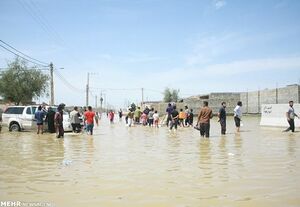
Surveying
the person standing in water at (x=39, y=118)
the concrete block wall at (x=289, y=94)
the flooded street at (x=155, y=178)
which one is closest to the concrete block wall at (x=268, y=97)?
the concrete block wall at (x=289, y=94)

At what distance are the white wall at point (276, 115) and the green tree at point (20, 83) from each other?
30198mm

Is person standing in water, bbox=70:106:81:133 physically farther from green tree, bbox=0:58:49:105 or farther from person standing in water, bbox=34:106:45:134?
green tree, bbox=0:58:49:105

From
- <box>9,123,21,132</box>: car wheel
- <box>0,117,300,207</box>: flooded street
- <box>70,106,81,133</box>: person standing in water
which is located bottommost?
<box>0,117,300,207</box>: flooded street

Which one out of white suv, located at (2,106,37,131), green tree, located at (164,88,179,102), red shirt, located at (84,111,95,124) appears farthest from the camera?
green tree, located at (164,88,179,102)

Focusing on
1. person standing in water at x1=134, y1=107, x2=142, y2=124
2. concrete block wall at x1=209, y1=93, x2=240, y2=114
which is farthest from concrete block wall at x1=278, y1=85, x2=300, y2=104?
person standing in water at x1=134, y1=107, x2=142, y2=124

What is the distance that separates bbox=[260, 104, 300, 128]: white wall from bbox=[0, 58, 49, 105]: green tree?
99.1 ft

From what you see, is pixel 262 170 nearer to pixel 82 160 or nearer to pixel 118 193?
pixel 118 193

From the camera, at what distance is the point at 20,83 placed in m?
47.7

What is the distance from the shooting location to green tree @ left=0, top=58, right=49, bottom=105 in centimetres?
4719

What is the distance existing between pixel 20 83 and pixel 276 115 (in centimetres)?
3266

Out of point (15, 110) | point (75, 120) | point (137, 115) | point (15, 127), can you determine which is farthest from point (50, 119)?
point (137, 115)

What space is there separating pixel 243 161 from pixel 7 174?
19.3 feet

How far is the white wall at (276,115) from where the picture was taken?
24647 millimetres

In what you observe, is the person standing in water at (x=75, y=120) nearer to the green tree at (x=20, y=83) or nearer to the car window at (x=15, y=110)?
the car window at (x=15, y=110)
